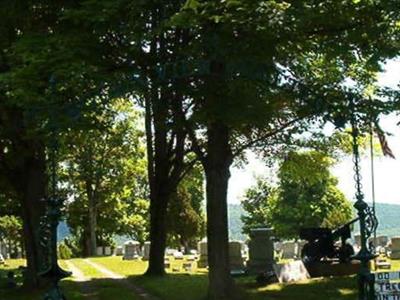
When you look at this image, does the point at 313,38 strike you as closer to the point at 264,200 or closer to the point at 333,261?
the point at 333,261

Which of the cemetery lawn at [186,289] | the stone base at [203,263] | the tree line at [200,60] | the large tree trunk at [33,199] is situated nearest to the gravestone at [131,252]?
the stone base at [203,263]

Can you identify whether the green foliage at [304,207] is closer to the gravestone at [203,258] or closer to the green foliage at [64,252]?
the green foliage at [64,252]

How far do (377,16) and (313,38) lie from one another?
158cm

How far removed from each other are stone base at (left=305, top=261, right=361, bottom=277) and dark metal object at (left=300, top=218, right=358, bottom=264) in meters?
0.22

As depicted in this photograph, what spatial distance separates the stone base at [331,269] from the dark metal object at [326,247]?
217 millimetres

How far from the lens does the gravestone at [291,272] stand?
70.4 feet

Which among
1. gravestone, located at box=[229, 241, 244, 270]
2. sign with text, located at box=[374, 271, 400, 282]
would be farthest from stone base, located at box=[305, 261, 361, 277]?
sign with text, located at box=[374, 271, 400, 282]

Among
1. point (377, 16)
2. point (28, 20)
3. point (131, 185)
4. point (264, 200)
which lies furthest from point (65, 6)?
point (264, 200)

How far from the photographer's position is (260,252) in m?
27.0

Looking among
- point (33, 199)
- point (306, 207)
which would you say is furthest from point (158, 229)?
point (306, 207)

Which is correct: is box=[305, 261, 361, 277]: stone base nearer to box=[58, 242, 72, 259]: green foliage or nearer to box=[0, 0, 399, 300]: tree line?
box=[0, 0, 399, 300]: tree line

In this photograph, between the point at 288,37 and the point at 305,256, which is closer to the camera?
the point at 288,37

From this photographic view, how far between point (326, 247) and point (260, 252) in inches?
135

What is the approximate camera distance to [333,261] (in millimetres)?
23797
